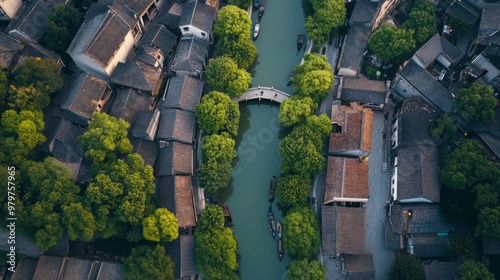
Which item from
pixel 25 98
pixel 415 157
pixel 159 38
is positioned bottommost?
pixel 25 98

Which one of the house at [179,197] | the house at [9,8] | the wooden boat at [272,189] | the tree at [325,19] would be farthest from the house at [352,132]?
the house at [9,8]

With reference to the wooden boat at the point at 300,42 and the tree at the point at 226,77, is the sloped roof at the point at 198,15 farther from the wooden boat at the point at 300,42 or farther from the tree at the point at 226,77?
the wooden boat at the point at 300,42

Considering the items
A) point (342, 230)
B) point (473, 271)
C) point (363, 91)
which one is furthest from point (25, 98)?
point (473, 271)

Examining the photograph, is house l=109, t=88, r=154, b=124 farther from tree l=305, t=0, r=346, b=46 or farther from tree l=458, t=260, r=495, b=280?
tree l=458, t=260, r=495, b=280

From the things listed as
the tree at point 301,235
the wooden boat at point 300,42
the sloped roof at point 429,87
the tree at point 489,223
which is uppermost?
the wooden boat at point 300,42

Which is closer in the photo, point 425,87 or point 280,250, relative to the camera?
point 280,250

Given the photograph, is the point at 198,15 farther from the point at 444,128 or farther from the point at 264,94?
the point at 444,128

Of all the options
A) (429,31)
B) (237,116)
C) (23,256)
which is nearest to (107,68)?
(237,116)

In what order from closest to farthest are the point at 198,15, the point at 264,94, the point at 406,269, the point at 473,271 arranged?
the point at 473,271
the point at 406,269
the point at 198,15
the point at 264,94
